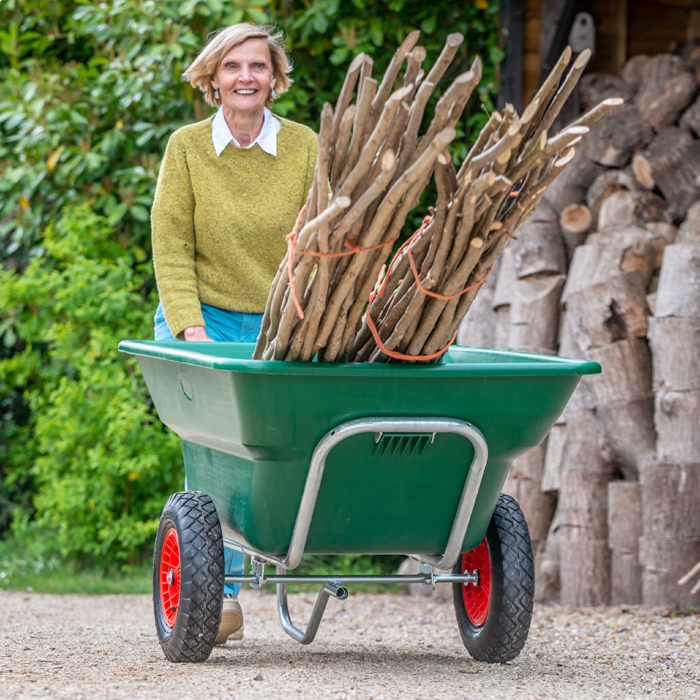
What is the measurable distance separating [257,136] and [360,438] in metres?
1.14

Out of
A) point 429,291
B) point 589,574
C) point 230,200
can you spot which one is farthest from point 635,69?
point 429,291

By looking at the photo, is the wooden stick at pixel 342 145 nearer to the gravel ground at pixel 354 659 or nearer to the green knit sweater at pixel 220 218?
the green knit sweater at pixel 220 218

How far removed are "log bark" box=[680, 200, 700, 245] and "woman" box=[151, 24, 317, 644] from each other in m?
1.84

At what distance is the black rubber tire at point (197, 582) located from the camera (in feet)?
7.64

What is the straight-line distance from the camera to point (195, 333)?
2783mm

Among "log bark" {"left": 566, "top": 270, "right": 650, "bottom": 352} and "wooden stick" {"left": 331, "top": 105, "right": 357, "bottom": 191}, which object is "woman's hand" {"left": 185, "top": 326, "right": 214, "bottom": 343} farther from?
"log bark" {"left": 566, "top": 270, "right": 650, "bottom": 352}

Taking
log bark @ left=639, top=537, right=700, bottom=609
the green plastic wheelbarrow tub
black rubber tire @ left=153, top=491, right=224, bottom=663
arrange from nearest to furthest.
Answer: the green plastic wheelbarrow tub
black rubber tire @ left=153, top=491, right=224, bottom=663
log bark @ left=639, top=537, right=700, bottom=609

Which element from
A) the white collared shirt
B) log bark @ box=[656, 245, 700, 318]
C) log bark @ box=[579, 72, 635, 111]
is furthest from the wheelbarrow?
log bark @ box=[579, 72, 635, 111]

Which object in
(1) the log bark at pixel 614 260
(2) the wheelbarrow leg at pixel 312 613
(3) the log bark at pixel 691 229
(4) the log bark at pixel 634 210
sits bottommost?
(2) the wheelbarrow leg at pixel 312 613

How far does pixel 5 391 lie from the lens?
5.69m

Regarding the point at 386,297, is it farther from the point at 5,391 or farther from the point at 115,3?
the point at 5,391

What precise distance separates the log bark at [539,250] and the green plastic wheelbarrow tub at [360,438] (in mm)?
2085

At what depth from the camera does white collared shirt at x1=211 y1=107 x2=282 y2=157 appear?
286cm

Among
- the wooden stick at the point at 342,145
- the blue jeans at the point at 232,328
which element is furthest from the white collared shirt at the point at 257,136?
the wooden stick at the point at 342,145
